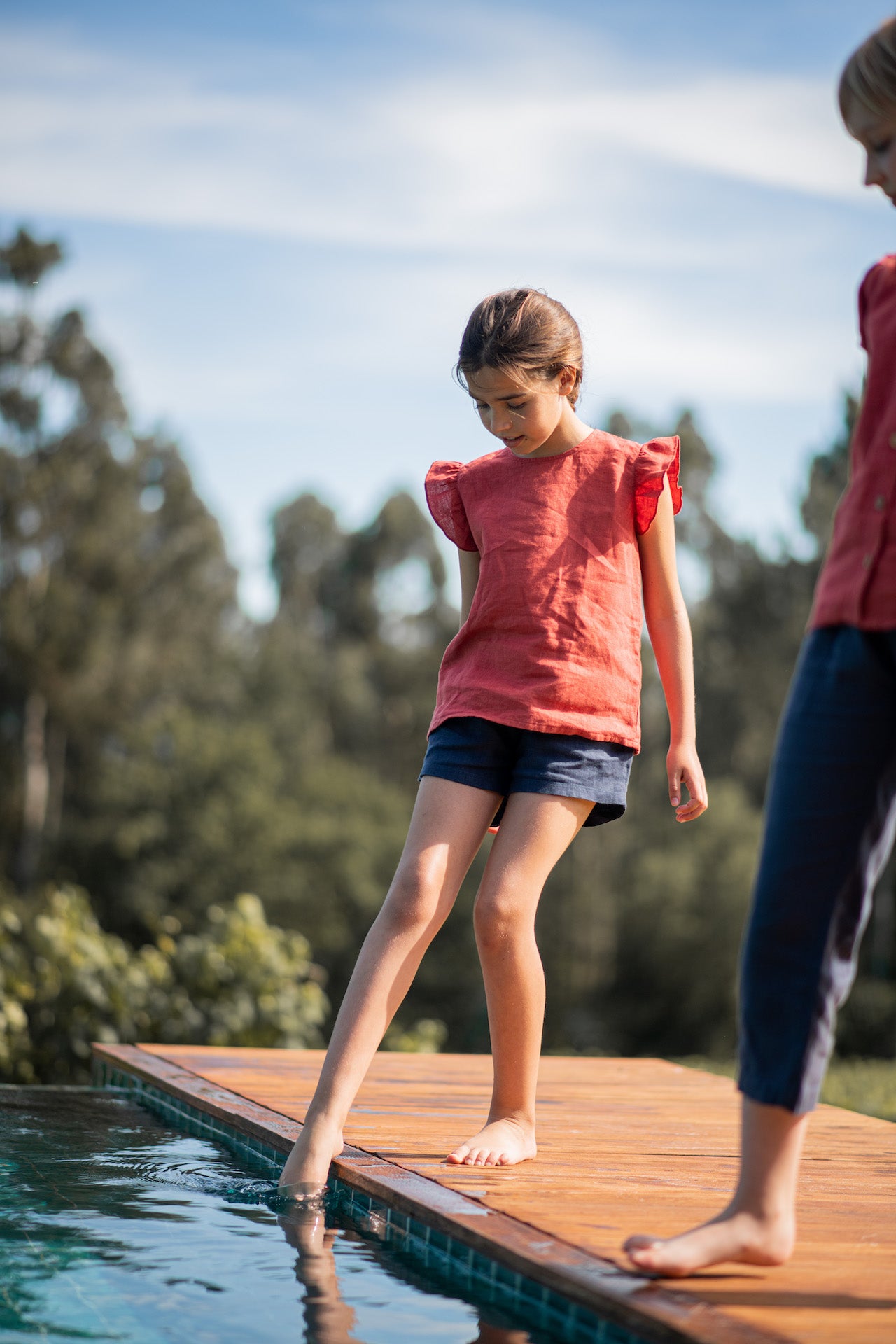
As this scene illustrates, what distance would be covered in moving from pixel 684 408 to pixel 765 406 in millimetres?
2188

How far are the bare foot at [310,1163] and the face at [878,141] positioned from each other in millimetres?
1449

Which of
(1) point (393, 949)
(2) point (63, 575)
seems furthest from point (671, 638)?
(2) point (63, 575)

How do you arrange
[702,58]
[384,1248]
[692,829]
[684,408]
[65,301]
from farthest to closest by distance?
[684,408], [692,829], [65,301], [702,58], [384,1248]

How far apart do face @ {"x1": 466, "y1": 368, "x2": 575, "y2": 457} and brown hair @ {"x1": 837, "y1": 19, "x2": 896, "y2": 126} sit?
802mm

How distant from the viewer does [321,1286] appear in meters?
1.66

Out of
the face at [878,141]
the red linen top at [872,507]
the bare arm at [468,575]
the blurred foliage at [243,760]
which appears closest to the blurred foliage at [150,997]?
the bare arm at [468,575]

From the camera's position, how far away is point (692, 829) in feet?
84.8

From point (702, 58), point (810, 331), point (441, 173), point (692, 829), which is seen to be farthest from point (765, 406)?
point (702, 58)

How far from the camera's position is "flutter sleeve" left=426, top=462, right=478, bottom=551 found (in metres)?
2.45

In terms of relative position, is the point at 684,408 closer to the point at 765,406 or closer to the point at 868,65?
the point at 765,406

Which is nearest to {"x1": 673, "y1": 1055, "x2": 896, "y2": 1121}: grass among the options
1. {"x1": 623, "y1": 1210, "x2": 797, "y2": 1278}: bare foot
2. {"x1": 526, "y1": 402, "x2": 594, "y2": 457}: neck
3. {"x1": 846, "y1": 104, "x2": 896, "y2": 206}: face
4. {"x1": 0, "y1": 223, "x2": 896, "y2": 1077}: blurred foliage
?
{"x1": 526, "y1": 402, "x2": 594, "y2": 457}: neck

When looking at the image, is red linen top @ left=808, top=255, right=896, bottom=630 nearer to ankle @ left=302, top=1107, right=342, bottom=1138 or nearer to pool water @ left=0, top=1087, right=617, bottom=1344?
pool water @ left=0, top=1087, right=617, bottom=1344

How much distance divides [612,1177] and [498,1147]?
186 millimetres

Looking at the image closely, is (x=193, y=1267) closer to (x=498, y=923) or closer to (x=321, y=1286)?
(x=321, y=1286)
